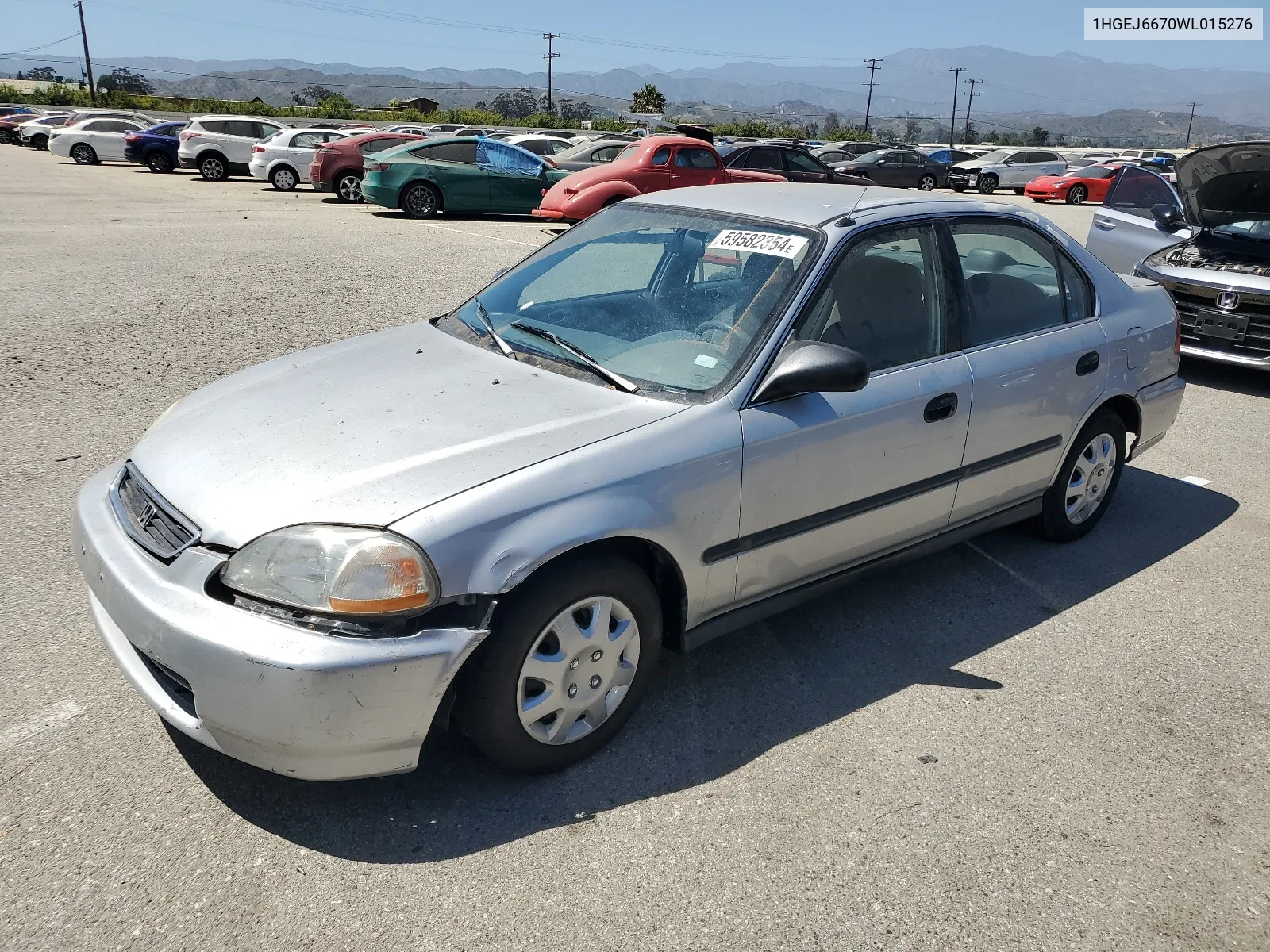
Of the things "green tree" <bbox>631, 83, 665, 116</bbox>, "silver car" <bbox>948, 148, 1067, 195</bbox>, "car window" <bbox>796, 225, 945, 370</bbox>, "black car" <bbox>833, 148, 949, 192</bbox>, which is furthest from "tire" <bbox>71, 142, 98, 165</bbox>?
"green tree" <bbox>631, 83, 665, 116</bbox>

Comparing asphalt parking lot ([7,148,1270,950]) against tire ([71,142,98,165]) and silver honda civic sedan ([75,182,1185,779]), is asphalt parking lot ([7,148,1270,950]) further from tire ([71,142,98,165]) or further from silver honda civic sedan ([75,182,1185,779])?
tire ([71,142,98,165])

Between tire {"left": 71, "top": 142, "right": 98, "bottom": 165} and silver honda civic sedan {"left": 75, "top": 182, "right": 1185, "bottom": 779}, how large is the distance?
32798 millimetres

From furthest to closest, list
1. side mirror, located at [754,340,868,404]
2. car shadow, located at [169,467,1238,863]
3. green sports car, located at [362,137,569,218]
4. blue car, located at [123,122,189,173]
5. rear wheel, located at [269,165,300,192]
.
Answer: blue car, located at [123,122,189,173] < rear wheel, located at [269,165,300,192] < green sports car, located at [362,137,569,218] < side mirror, located at [754,340,868,404] < car shadow, located at [169,467,1238,863]

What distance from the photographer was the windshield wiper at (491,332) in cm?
356

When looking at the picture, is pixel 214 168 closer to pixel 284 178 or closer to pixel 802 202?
pixel 284 178

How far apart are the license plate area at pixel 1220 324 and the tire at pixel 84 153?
3286cm

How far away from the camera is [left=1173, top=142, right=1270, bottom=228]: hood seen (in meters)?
7.50

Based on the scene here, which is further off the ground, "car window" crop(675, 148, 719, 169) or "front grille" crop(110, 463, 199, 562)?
"car window" crop(675, 148, 719, 169)

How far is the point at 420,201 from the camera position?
58.0 feet

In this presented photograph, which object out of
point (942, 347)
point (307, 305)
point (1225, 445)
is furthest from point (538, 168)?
point (942, 347)

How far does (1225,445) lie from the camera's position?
656cm

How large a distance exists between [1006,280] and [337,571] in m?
3.10

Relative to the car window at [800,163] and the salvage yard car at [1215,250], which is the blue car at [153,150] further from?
the salvage yard car at [1215,250]

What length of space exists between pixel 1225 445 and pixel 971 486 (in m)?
3.63
